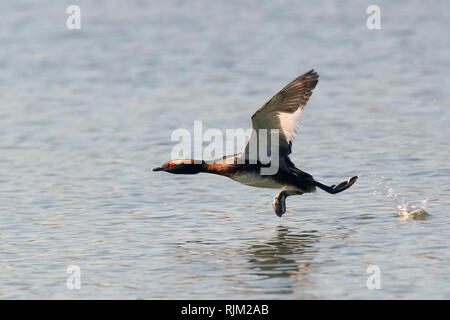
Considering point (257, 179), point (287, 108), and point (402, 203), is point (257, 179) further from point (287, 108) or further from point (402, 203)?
point (402, 203)

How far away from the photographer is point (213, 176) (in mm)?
19672

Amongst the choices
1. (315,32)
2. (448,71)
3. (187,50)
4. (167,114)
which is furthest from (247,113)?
(315,32)

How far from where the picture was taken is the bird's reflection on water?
13.6 metres

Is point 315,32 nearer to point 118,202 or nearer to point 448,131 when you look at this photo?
point 448,131

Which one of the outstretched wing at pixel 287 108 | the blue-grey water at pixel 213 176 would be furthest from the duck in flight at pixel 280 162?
the blue-grey water at pixel 213 176

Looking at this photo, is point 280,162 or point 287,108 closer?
point 287,108

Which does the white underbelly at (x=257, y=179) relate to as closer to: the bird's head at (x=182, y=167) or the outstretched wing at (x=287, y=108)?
the outstretched wing at (x=287, y=108)

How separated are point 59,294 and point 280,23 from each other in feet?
93.0

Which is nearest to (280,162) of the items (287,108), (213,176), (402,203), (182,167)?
(287,108)

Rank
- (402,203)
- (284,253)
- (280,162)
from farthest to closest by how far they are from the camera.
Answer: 1. (402,203)
2. (280,162)
3. (284,253)

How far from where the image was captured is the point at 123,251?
1487 centimetres

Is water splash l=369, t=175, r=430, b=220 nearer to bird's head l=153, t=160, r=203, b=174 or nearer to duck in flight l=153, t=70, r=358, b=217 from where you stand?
duck in flight l=153, t=70, r=358, b=217

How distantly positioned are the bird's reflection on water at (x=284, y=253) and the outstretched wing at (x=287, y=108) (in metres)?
1.49

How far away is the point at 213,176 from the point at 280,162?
13.6 ft
